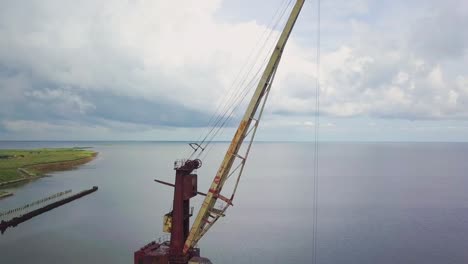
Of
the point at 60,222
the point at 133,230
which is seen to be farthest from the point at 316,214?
the point at 60,222

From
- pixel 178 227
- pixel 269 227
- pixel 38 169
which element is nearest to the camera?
pixel 178 227

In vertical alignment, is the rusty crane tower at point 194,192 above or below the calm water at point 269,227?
above

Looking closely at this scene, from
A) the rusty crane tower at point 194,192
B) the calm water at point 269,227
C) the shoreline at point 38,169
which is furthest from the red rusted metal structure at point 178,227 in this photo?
the shoreline at point 38,169

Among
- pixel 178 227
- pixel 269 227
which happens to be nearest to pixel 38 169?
pixel 269 227

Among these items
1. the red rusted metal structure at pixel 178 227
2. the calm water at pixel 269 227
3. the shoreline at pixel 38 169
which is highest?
the red rusted metal structure at pixel 178 227

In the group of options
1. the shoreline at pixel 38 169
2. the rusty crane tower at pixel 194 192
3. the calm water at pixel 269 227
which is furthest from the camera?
the shoreline at pixel 38 169

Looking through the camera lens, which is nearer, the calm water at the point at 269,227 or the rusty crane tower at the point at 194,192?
the rusty crane tower at the point at 194,192

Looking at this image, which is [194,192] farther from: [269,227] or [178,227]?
[269,227]

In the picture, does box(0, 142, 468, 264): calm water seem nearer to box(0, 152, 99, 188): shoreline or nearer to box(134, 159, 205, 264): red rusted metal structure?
box(0, 152, 99, 188): shoreline

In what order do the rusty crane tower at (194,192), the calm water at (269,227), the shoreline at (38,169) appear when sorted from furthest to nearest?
the shoreline at (38,169) → the calm water at (269,227) → the rusty crane tower at (194,192)

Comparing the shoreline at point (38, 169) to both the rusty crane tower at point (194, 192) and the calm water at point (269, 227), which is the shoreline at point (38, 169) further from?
the rusty crane tower at point (194, 192)

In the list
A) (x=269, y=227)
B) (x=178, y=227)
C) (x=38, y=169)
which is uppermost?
(x=178, y=227)

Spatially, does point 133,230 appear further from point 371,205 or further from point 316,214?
point 371,205
